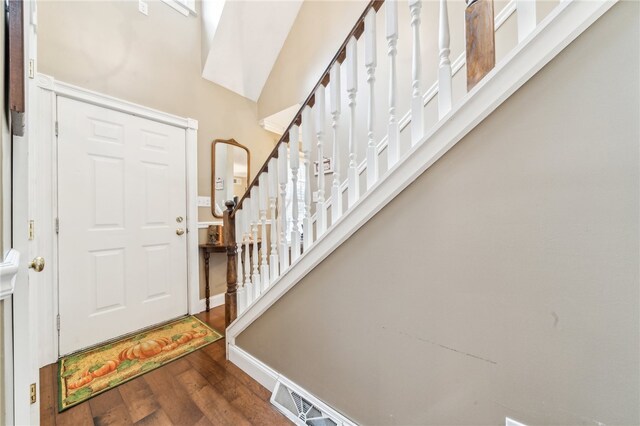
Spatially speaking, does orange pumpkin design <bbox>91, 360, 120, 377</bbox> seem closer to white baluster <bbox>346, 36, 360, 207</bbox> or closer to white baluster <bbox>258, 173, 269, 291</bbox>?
white baluster <bbox>258, 173, 269, 291</bbox>

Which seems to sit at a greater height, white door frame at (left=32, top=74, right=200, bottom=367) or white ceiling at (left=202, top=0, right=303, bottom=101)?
white ceiling at (left=202, top=0, right=303, bottom=101)

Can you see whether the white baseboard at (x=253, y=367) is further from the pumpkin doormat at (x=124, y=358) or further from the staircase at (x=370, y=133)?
the pumpkin doormat at (x=124, y=358)

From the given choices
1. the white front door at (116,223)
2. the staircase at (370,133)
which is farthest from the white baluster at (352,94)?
the white front door at (116,223)

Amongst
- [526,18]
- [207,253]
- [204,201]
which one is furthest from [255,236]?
[526,18]

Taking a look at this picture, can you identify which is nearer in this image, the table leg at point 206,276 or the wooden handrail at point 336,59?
the wooden handrail at point 336,59

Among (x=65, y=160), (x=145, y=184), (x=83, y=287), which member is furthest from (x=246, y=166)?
(x=83, y=287)

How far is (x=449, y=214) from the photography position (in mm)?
861

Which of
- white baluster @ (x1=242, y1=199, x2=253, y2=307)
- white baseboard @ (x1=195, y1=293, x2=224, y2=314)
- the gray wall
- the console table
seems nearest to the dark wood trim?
white baluster @ (x1=242, y1=199, x2=253, y2=307)

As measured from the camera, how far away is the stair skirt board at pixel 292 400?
3.92 ft

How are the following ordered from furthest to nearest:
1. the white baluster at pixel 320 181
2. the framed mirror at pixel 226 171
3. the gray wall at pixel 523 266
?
the framed mirror at pixel 226 171 < the white baluster at pixel 320 181 < the gray wall at pixel 523 266

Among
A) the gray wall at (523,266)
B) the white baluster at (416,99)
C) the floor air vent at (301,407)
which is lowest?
the floor air vent at (301,407)

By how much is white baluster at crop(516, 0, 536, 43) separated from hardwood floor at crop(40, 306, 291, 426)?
1849 millimetres

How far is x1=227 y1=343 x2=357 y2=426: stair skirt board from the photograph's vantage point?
1195 mm

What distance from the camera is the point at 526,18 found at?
0.74 metres
